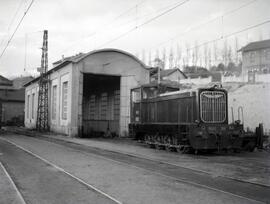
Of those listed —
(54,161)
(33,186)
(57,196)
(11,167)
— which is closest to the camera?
(57,196)

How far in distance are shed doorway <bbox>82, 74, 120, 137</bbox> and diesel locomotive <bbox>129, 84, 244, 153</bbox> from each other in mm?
13846

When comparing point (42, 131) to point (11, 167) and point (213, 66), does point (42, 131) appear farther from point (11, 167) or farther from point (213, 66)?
point (213, 66)

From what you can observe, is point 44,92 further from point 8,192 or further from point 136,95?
point 8,192

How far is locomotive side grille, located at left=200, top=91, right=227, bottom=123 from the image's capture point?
640 inches

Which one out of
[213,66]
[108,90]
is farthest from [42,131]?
[213,66]

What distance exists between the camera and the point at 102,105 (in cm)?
3903

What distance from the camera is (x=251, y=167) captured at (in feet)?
39.3

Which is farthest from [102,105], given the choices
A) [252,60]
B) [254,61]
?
[254,61]

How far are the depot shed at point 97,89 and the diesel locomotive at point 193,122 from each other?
11.8 m

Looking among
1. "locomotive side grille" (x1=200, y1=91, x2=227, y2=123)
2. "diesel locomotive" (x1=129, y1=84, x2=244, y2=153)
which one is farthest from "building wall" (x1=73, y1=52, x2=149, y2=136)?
"locomotive side grille" (x1=200, y1=91, x2=227, y2=123)

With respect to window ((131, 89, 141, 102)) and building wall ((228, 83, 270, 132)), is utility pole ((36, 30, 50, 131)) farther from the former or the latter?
building wall ((228, 83, 270, 132))

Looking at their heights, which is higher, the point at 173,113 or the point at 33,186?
the point at 173,113

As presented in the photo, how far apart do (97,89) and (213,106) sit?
A: 26145 mm

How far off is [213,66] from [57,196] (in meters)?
92.8
